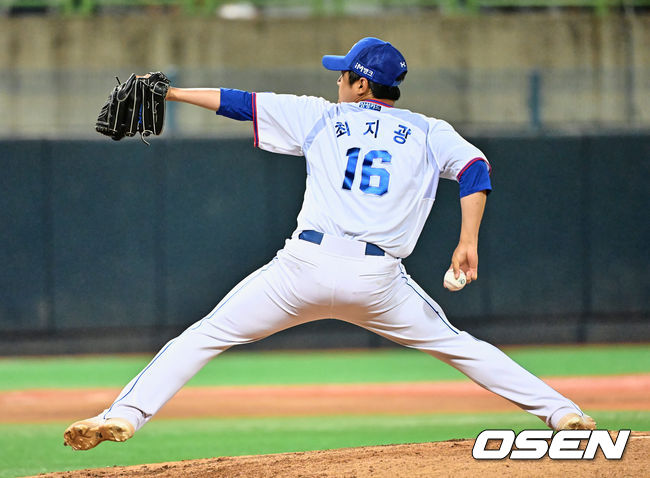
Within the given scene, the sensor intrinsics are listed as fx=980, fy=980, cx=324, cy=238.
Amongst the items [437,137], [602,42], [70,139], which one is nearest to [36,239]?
[70,139]

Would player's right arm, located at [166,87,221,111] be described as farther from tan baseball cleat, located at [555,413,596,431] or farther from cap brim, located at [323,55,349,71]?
tan baseball cleat, located at [555,413,596,431]

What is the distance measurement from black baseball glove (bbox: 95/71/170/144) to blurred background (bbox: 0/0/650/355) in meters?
5.14

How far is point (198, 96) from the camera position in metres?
4.37

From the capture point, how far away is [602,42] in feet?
39.0

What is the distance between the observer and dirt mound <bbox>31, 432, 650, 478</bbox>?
398 centimetres

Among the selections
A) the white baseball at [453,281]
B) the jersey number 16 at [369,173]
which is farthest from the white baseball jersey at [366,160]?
the white baseball at [453,281]

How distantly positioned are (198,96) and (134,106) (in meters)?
0.30

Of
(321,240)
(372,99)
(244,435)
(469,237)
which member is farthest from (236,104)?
(244,435)

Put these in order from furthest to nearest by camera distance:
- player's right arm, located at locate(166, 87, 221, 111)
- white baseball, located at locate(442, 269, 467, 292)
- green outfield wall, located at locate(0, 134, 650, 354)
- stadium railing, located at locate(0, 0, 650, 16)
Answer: stadium railing, located at locate(0, 0, 650, 16)
green outfield wall, located at locate(0, 134, 650, 354)
player's right arm, located at locate(166, 87, 221, 111)
white baseball, located at locate(442, 269, 467, 292)

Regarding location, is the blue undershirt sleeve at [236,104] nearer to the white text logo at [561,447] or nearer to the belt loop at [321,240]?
the belt loop at [321,240]

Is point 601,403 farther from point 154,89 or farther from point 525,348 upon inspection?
point 154,89

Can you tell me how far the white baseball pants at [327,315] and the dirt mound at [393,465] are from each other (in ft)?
1.10

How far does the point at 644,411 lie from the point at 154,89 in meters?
3.96

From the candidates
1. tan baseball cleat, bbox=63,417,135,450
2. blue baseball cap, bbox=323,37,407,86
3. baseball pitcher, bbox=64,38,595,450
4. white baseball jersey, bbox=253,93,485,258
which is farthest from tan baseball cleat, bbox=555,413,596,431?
tan baseball cleat, bbox=63,417,135,450
